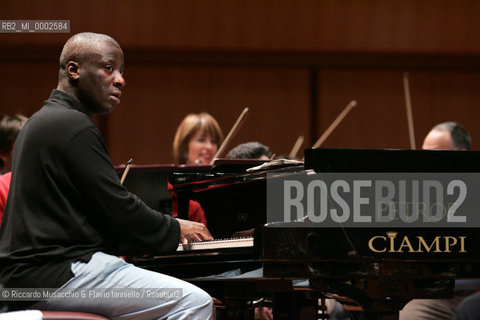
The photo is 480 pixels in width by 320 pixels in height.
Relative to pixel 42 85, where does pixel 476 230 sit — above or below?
below

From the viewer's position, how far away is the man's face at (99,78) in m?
2.08

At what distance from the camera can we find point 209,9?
5.37m

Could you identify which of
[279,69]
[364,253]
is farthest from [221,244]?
[279,69]

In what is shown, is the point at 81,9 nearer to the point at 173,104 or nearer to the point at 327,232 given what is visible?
the point at 173,104

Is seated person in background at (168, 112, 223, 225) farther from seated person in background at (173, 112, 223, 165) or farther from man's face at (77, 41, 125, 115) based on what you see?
man's face at (77, 41, 125, 115)

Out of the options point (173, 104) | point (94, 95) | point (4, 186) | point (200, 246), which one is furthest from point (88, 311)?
point (173, 104)

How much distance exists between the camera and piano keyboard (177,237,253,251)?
2.18 metres

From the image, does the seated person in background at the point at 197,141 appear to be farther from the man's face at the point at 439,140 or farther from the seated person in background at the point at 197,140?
the man's face at the point at 439,140

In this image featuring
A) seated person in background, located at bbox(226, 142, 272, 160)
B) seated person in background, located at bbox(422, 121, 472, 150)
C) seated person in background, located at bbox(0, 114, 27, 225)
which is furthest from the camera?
seated person in background, located at bbox(422, 121, 472, 150)

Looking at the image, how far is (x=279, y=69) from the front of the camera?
549cm

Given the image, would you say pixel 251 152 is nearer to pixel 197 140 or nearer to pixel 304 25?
pixel 197 140

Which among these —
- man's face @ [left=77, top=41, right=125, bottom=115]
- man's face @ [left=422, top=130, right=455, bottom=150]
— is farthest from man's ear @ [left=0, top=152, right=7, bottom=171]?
man's face @ [left=422, top=130, right=455, bottom=150]

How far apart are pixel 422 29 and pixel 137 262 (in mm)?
3841

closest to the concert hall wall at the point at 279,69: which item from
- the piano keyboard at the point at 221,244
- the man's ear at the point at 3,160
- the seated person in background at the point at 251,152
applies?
the seated person in background at the point at 251,152
